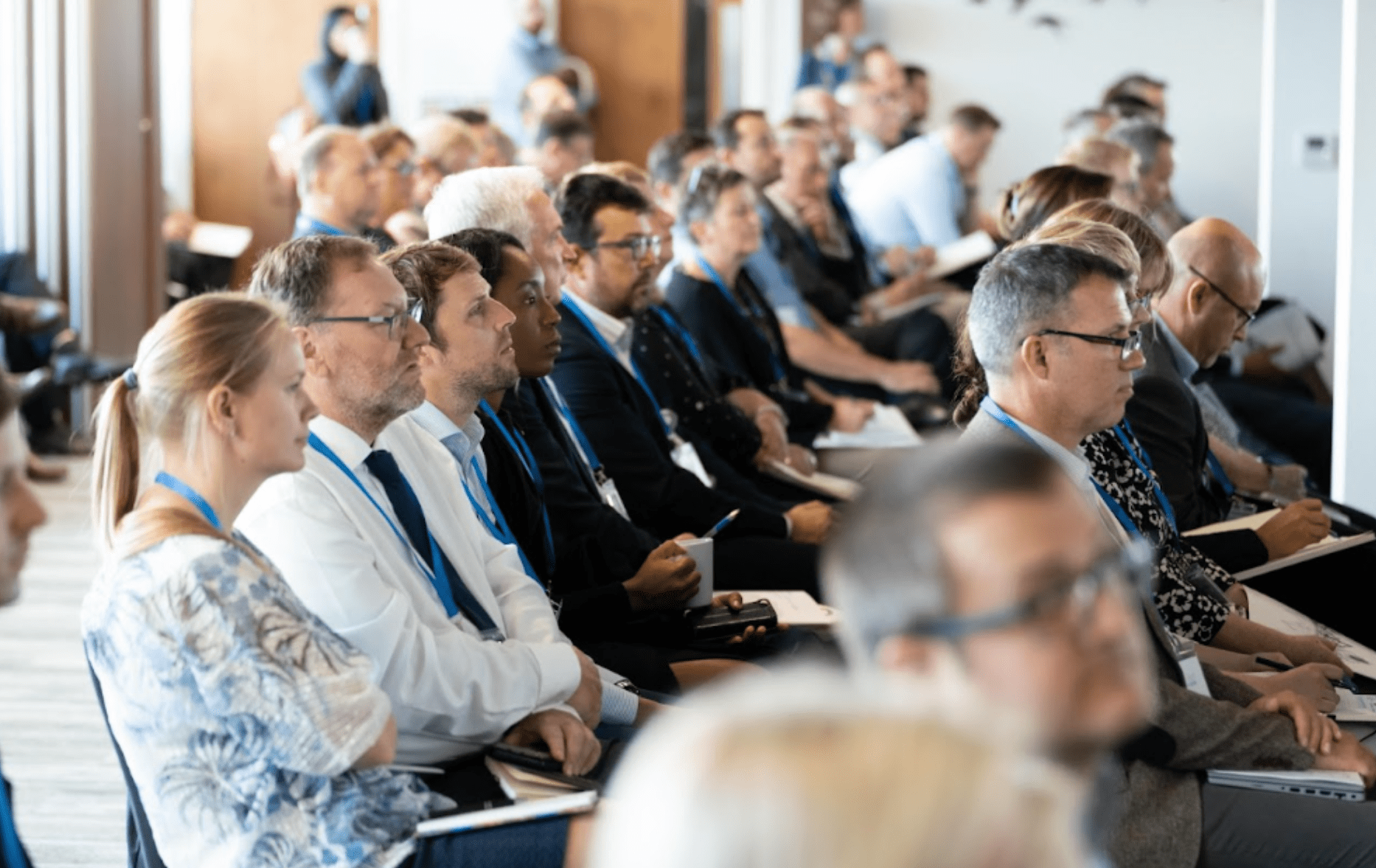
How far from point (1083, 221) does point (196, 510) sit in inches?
72.5

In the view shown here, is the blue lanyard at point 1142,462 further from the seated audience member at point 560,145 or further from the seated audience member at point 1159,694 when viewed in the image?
the seated audience member at point 560,145

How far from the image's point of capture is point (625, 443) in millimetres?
3889

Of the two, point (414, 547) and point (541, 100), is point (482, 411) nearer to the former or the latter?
point (414, 547)

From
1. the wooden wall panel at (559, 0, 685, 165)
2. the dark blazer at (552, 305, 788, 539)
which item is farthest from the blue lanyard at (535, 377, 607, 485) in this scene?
the wooden wall panel at (559, 0, 685, 165)

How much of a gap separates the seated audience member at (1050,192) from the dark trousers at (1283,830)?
7.53ft

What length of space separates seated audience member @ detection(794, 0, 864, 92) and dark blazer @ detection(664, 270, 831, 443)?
6.27 meters

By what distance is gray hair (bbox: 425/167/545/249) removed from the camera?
146 inches

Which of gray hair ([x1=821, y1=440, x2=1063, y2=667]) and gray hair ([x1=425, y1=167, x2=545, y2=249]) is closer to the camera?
gray hair ([x1=821, y1=440, x2=1063, y2=667])

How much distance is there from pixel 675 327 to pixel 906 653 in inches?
141

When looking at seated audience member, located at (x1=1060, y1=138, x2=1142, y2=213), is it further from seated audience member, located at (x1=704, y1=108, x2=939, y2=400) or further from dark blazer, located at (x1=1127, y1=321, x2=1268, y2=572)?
dark blazer, located at (x1=1127, y1=321, x2=1268, y2=572)

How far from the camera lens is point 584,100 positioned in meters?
11.6

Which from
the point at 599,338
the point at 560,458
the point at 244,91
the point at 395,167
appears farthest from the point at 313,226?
the point at 244,91

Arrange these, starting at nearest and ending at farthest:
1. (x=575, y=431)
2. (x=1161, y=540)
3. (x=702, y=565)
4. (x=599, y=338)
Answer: (x=1161, y=540) < (x=702, y=565) < (x=575, y=431) < (x=599, y=338)

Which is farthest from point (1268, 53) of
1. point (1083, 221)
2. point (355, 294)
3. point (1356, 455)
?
point (355, 294)
